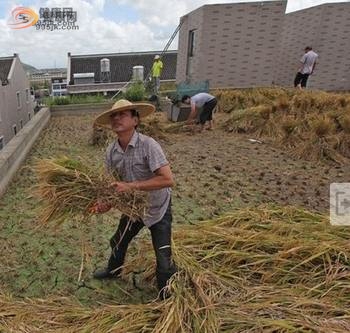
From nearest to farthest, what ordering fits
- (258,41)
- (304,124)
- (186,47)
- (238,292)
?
1. (238,292)
2. (304,124)
3. (258,41)
4. (186,47)

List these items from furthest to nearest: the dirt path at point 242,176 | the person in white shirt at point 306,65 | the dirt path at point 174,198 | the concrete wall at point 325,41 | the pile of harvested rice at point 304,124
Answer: the concrete wall at point 325,41
the person in white shirt at point 306,65
the pile of harvested rice at point 304,124
the dirt path at point 242,176
the dirt path at point 174,198

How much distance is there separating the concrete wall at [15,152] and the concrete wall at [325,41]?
10870mm

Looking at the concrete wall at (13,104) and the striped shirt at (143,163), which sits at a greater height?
the striped shirt at (143,163)

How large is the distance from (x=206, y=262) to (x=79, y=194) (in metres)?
1.25

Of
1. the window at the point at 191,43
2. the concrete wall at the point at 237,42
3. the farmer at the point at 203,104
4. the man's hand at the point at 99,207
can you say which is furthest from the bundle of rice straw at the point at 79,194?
the window at the point at 191,43

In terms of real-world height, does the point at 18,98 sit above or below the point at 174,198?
below

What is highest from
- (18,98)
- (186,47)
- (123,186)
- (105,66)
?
(186,47)

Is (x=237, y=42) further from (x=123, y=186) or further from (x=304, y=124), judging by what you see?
(x=123, y=186)

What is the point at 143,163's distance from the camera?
211 centimetres

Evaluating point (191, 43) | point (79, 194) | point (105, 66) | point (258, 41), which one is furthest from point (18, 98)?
point (79, 194)

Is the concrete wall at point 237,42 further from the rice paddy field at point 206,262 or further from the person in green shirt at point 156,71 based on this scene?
the rice paddy field at point 206,262

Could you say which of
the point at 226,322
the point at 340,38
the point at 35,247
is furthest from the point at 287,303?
the point at 340,38

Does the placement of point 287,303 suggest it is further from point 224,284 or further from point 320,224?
point 320,224

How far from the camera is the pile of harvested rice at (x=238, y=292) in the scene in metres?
2.00
